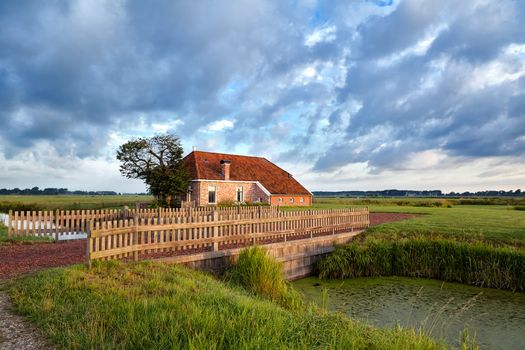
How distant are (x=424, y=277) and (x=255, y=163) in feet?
104

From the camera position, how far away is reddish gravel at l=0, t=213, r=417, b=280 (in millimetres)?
8898

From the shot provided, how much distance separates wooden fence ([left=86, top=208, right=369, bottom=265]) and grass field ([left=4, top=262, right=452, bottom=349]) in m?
2.17

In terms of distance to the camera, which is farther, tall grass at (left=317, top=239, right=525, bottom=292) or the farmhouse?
the farmhouse

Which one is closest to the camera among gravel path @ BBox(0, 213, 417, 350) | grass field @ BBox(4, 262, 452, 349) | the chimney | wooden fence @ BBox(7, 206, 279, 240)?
grass field @ BBox(4, 262, 452, 349)

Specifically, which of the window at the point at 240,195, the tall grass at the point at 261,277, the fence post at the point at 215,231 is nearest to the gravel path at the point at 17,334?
the tall grass at the point at 261,277

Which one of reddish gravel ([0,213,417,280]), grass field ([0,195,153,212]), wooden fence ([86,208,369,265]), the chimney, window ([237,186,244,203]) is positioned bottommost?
reddish gravel ([0,213,417,280])

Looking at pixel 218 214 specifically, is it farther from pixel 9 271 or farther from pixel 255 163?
pixel 255 163

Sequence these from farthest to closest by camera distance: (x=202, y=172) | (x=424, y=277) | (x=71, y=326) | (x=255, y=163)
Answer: (x=255, y=163)
(x=202, y=172)
(x=424, y=277)
(x=71, y=326)

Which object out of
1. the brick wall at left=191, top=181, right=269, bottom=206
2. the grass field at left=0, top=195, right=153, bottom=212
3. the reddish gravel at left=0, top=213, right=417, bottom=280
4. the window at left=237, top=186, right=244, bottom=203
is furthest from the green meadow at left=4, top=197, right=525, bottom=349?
the window at left=237, top=186, right=244, bottom=203

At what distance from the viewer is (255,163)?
42812 millimetres

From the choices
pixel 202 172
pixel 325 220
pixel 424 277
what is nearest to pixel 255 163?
pixel 202 172

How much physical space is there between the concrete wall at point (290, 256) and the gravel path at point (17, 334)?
13.9 ft

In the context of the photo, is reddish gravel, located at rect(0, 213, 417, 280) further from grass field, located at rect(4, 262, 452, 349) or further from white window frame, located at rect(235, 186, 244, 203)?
white window frame, located at rect(235, 186, 244, 203)

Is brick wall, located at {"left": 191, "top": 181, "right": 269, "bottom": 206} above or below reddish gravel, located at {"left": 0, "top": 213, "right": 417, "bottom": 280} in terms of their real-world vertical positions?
above
